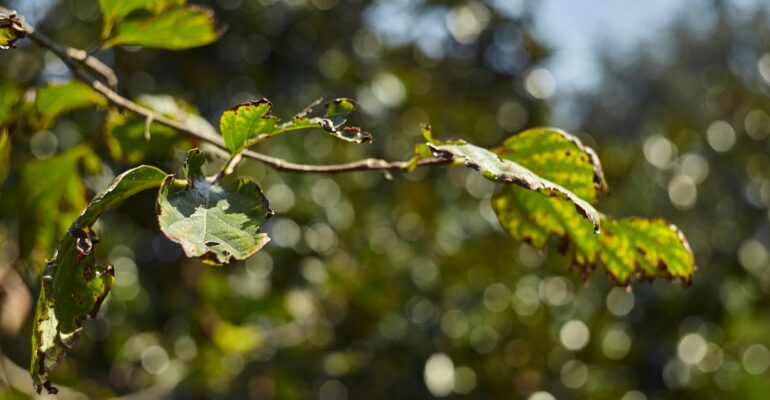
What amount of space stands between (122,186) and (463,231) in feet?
6.84

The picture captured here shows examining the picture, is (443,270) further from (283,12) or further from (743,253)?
(743,253)

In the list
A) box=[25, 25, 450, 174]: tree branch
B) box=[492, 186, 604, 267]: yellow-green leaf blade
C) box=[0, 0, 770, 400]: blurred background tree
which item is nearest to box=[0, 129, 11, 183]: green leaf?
box=[25, 25, 450, 174]: tree branch

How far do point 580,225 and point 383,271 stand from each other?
4.59 feet

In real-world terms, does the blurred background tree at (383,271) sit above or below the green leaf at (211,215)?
below

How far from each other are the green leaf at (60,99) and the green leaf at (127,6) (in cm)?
8

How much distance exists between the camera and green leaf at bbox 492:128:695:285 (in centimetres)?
68

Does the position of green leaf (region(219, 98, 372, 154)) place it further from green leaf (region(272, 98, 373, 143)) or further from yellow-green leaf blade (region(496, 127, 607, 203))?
yellow-green leaf blade (region(496, 127, 607, 203))

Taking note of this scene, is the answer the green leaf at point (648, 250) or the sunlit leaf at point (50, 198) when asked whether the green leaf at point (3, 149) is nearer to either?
the sunlit leaf at point (50, 198)

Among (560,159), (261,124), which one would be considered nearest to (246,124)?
(261,124)

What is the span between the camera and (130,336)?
6.84ft

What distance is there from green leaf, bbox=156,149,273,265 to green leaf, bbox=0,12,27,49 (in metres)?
0.15

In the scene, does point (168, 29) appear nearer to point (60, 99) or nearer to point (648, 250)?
→ point (60, 99)

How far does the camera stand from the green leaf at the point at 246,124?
0.59 m

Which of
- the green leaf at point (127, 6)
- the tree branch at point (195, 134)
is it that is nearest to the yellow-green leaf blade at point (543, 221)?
the tree branch at point (195, 134)
